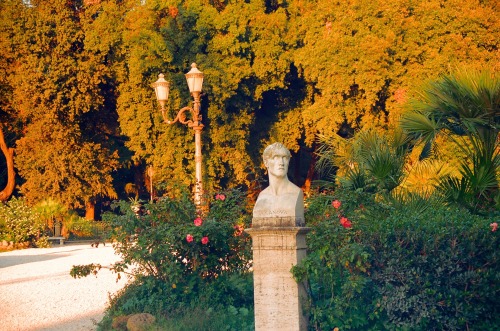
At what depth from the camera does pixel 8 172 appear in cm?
3544

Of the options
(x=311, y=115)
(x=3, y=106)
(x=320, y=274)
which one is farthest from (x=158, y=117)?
(x=320, y=274)

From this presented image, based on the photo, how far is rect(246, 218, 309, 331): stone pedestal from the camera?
6.88 metres

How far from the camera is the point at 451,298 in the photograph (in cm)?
714

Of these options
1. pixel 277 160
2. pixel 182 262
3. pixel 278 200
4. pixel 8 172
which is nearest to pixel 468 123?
pixel 277 160

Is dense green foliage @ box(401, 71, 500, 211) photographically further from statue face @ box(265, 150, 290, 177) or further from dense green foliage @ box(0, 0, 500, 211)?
dense green foliage @ box(0, 0, 500, 211)

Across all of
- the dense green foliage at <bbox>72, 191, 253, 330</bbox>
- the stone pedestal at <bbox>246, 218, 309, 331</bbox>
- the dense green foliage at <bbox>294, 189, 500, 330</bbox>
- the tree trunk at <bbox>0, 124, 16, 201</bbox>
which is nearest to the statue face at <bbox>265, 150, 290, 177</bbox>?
the stone pedestal at <bbox>246, 218, 309, 331</bbox>

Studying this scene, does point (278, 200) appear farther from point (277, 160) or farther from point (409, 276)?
point (409, 276)

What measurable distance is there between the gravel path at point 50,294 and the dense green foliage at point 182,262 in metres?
1.09

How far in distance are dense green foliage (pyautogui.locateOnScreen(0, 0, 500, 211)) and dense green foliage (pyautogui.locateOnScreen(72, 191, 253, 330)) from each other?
18.9 m

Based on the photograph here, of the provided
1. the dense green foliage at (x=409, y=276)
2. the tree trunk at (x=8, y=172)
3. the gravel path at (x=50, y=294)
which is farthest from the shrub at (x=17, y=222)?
the dense green foliage at (x=409, y=276)

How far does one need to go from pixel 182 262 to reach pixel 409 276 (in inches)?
104

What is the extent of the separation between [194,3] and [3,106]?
1019 cm

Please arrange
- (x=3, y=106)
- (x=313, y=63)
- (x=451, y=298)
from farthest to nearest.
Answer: (x=3, y=106) → (x=313, y=63) → (x=451, y=298)

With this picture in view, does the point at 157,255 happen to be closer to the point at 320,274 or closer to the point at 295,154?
the point at 320,274
